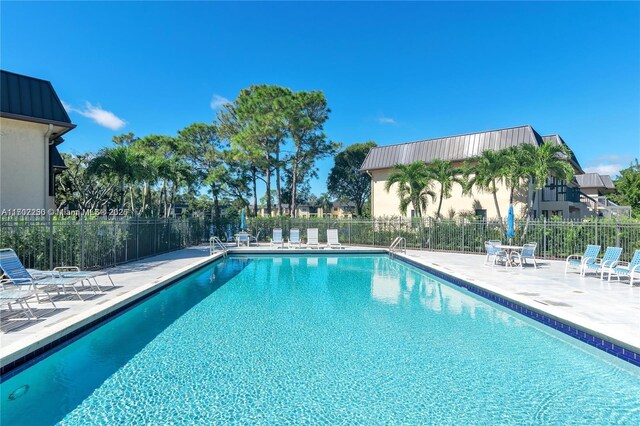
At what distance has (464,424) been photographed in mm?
3287

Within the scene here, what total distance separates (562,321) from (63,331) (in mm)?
7423

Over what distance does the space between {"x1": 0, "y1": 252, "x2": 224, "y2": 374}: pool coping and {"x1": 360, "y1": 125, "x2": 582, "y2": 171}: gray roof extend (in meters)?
18.9

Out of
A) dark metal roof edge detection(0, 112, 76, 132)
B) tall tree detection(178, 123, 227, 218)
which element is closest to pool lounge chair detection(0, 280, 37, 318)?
dark metal roof edge detection(0, 112, 76, 132)

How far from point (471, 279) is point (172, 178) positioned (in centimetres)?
1678

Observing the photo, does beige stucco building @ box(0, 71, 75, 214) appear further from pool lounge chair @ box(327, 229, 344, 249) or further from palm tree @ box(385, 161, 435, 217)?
palm tree @ box(385, 161, 435, 217)

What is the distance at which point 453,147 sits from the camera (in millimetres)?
21734

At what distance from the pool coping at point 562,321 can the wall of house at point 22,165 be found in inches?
555

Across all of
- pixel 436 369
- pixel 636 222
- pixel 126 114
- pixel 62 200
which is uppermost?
pixel 126 114

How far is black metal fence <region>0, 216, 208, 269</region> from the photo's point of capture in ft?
27.2

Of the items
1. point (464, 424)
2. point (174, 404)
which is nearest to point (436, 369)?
point (464, 424)

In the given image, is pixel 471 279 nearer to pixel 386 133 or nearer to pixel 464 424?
pixel 464 424

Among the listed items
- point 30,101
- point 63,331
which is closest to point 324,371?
point 63,331

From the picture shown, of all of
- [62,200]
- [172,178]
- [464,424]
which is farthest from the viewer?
[62,200]

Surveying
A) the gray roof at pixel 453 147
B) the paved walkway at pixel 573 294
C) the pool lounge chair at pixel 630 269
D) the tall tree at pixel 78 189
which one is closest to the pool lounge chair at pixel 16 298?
the paved walkway at pixel 573 294
